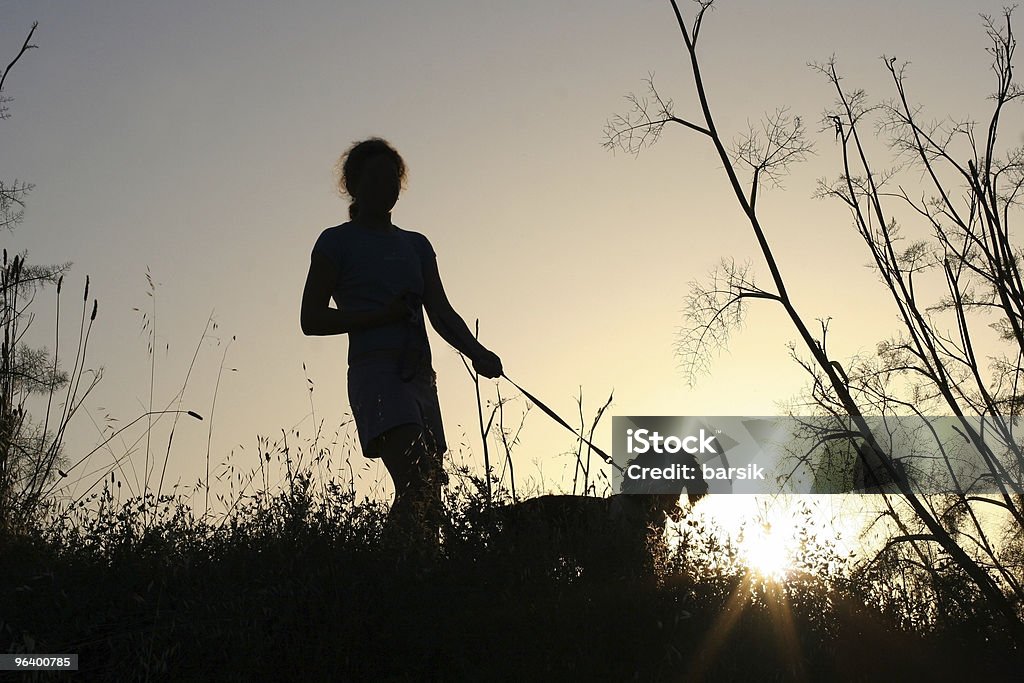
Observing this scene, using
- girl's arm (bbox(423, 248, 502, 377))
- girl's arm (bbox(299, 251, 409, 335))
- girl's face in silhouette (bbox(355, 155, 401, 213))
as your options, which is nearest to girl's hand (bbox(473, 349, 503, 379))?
girl's arm (bbox(423, 248, 502, 377))

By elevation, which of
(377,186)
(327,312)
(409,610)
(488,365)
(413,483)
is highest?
(377,186)

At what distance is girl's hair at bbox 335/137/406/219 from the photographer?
4930 mm

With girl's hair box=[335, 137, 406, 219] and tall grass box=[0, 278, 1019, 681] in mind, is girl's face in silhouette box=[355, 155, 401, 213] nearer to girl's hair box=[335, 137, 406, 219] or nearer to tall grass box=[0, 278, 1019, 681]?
girl's hair box=[335, 137, 406, 219]

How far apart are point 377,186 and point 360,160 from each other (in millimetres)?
239

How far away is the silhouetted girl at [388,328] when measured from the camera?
A: 174 inches

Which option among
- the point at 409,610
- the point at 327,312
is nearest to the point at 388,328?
the point at 327,312

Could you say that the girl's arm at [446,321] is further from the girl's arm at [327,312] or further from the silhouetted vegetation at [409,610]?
the silhouetted vegetation at [409,610]

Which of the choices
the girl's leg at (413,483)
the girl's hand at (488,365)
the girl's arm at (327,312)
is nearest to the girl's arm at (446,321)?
the girl's hand at (488,365)

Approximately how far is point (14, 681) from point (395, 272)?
93.9 inches

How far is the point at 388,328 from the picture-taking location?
457 cm

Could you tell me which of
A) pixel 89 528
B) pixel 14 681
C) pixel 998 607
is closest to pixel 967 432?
pixel 998 607

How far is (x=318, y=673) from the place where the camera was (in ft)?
10.4

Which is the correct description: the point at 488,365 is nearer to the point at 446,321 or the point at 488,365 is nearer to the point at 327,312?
the point at 446,321

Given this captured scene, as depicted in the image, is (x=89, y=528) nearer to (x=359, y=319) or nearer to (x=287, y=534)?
(x=287, y=534)
